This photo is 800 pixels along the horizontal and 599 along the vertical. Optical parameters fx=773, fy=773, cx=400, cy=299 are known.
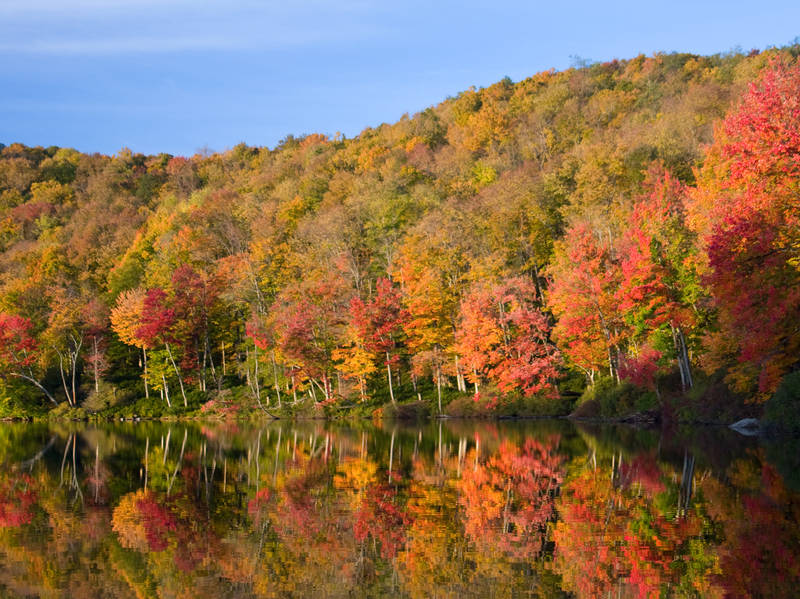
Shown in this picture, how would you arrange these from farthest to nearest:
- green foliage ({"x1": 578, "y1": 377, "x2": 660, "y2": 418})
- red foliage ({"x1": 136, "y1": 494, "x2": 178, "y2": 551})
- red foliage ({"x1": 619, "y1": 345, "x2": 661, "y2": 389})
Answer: green foliage ({"x1": 578, "y1": 377, "x2": 660, "y2": 418}), red foliage ({"x1": 619, "y1": 345, "x2": 661, "y2": 389}), red foliage ({"x1": 136, "y1": 494, "x2": 178, "y2": 551})

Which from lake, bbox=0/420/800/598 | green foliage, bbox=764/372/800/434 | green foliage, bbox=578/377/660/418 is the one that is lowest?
green foliage, bbox=578/377/660/418

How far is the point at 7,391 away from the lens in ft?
195

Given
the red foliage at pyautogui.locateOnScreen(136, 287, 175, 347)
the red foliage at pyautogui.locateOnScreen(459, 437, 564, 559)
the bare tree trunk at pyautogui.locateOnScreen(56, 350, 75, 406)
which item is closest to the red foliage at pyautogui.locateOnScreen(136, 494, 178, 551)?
the red foliage at pyautogui.locateOnScreen(459, 437, 564, 559)

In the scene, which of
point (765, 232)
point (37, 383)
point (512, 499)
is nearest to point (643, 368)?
point (765, 232)

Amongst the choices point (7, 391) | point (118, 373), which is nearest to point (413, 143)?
point (118, 373)

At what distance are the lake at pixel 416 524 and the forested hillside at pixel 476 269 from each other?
10.3m

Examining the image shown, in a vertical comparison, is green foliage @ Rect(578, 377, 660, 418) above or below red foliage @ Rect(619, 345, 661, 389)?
below

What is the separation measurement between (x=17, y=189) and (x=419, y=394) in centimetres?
10043

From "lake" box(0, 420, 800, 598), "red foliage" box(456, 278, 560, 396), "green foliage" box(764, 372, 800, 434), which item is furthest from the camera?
"red foliage" box(456, 278, 560, 396)

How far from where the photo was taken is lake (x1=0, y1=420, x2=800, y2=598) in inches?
394

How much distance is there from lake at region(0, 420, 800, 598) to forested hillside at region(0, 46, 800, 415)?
1026 cm

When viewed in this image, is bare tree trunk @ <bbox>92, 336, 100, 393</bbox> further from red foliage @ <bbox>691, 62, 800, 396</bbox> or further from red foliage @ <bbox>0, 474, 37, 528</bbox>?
red foliage @ <bbox>691, 62, 800, 396</bbox>

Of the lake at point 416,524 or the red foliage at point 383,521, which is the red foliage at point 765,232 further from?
the red foliage at point 383,521

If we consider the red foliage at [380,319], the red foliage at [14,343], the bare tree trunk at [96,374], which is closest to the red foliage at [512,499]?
the red foliage at [380,319]
